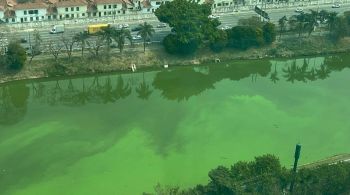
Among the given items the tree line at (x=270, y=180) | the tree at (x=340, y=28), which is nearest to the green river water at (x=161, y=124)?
the tree line at (x=270, y=180)

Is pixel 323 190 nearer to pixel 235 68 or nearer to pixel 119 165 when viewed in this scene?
pixel 119 165

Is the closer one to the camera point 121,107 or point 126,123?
point 126,123

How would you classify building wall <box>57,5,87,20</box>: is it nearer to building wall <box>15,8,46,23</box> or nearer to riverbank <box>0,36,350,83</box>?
building wall <box>15,8,46,23</box>

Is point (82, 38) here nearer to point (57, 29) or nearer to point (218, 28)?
point (57, 29)

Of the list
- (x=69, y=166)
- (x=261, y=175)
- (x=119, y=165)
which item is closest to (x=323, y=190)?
(x=261, y=175)

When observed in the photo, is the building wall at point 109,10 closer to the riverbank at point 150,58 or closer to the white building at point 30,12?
the white building at point 30,12

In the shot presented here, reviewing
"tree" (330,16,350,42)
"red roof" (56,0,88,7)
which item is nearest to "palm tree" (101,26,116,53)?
"red roof" (56,0,88,7)
